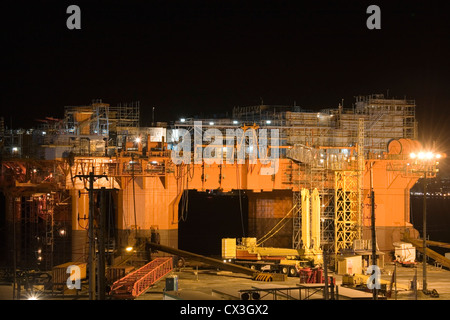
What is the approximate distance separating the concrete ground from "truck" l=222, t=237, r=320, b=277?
1.25 m

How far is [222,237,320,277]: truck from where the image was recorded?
45.6 metres

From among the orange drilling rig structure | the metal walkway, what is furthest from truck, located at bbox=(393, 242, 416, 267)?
the metal walkway

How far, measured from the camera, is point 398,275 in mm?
45688

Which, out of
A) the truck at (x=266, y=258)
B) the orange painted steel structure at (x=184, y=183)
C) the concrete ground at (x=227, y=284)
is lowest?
the concrete ground at (x=227, y=284)

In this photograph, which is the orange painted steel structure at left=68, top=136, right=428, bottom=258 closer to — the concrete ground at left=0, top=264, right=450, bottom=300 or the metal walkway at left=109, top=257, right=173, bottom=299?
the concrete ground at left=0, top=264, right=450, bottom=300

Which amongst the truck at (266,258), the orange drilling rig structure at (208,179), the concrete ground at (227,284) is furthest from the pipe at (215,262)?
the orange drilling rig structure at (208,179)

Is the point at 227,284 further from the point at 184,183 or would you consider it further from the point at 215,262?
the point at 184,183

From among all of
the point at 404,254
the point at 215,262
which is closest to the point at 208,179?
the point at 215,262

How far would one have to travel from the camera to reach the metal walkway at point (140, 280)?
35000mm

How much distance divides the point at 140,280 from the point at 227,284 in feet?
20.8

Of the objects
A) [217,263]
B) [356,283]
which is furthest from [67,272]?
[356,283]

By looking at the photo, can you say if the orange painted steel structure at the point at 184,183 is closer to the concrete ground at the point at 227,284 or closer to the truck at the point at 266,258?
the concrete ground at the point at 227,284

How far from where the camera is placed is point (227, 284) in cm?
4091

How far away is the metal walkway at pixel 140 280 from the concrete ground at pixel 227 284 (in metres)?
0.43
